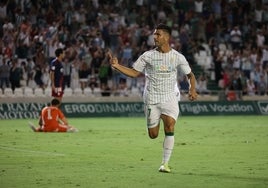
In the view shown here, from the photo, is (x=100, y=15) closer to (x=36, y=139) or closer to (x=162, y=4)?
(x=162, y=4)

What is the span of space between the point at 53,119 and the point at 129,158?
25.7 feet

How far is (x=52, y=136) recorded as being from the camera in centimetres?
2222

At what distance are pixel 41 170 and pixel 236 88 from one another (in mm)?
23975

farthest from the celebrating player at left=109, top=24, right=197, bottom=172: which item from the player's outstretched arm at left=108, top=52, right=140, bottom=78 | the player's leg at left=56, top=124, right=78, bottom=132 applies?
the player's leg at left=56, top=124, right=78, bottom=132

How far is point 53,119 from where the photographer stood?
23.5m

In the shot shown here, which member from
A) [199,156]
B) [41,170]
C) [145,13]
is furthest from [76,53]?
[41,170]

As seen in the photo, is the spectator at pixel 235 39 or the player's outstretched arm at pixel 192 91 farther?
the spectator at pixel 235 39

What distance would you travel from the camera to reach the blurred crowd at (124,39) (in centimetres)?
3353

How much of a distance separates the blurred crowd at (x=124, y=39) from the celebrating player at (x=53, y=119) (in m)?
8.83

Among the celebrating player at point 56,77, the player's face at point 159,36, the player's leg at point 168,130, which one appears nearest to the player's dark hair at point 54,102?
the celebrating player at point 56,77

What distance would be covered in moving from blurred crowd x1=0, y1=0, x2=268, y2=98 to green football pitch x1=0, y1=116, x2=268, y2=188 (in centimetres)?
745

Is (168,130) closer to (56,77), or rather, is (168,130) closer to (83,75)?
(56,77)

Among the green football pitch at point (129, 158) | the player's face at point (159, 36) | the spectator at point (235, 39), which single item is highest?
the spectator at point (235, 39)

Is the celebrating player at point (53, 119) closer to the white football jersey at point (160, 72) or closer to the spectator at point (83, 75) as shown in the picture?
the spectator at point (83, 75)
